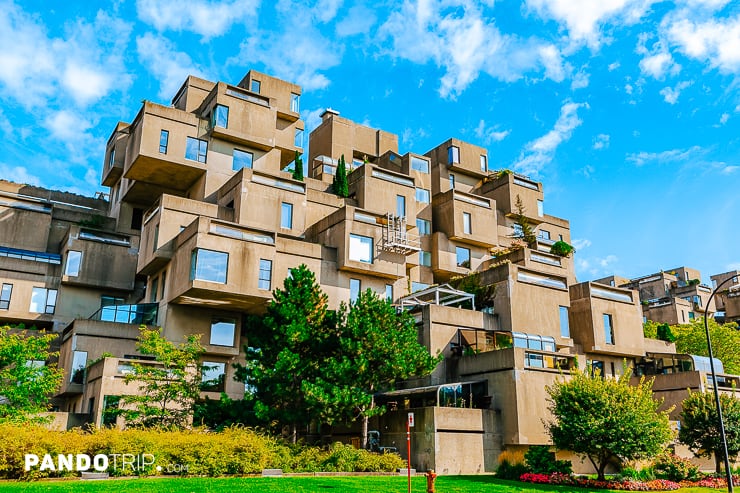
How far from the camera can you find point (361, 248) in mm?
42250

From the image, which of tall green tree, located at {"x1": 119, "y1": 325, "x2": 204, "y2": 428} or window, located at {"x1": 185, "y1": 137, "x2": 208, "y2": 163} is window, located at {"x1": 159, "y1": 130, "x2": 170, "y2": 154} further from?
tall green tree, located at {"x1": 119, "y1": 325, "x2": 204, "y2": 428}

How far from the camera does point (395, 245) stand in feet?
141

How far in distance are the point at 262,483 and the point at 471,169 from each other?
1751 inches

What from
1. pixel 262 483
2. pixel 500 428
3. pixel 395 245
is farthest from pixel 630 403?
pixel 395 245

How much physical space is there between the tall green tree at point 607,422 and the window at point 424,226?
88.0ft

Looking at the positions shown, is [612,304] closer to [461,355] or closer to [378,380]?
[461,355]

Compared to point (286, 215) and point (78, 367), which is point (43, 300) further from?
point (286, 215)


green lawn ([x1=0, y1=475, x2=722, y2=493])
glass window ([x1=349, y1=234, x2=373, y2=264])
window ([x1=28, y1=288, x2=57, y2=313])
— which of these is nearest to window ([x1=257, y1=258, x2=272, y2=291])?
glass window ([x1=349, y1=234, x2=373, y2=264])

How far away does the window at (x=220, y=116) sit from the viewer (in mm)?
48000

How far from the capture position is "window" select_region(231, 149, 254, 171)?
161 feet

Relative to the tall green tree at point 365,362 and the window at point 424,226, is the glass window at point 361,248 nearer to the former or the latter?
the tall green tree at point 365,362

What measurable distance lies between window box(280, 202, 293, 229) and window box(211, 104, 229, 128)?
330 inches

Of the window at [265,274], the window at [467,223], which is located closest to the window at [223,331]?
the window at [265,274]

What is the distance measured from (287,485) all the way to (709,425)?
65.3 feet
